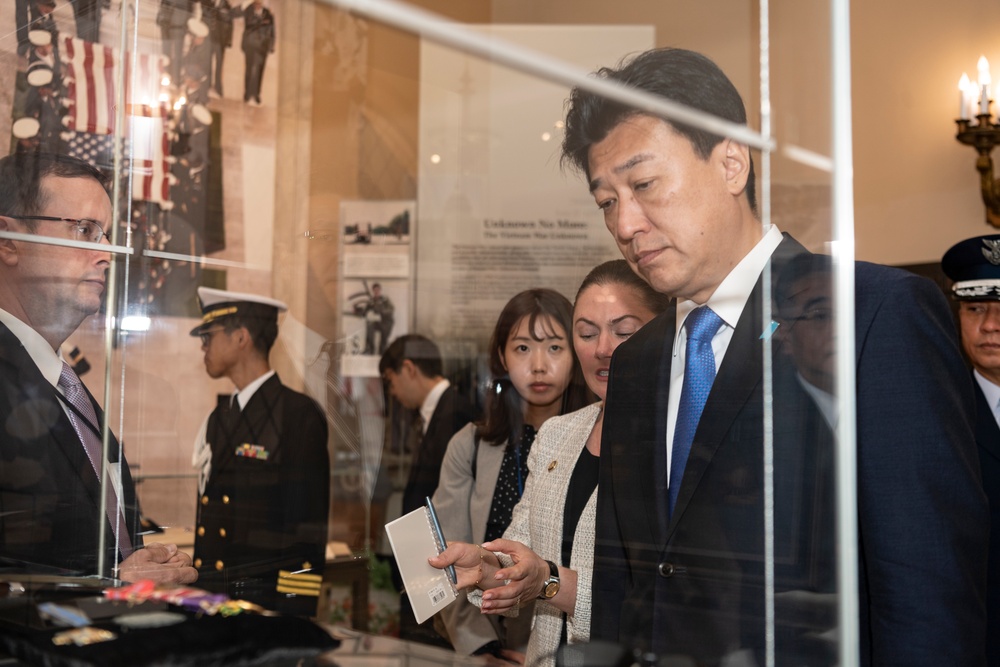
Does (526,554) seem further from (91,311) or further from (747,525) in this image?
(91,311)

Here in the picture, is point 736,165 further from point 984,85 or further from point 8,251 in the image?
point 984,85

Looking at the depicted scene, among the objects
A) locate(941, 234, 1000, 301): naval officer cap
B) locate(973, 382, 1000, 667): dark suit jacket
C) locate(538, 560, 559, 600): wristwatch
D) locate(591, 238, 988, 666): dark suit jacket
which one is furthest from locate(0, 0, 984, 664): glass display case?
locate(941, 234, 1000, 301): naval officer cap

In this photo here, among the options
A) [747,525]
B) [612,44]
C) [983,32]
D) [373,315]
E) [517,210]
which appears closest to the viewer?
[747,525]

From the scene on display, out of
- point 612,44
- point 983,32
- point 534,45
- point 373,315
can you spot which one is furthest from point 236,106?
point 983,32

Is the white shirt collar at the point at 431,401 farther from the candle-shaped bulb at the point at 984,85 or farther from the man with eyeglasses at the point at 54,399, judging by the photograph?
the candle-shaped bulb at the point at 984,85

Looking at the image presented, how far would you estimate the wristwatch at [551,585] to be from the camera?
135 centimetres

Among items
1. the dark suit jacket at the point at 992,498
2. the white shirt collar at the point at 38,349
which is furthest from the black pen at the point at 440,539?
the dark suit jacket at the point at 992,498

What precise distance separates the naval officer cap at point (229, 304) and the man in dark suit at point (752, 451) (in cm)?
64

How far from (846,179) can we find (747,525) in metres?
0.46

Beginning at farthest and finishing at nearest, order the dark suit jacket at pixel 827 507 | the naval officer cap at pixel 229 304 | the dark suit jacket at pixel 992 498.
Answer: the dark suit jacket at pixel 992 498
the naval officer cap at pixel 229 304
the dark suit jacket at pixel 827 507

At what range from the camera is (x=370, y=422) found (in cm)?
161

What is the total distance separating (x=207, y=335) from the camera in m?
1.54

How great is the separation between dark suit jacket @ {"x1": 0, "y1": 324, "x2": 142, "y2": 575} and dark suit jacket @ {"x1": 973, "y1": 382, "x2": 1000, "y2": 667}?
1926 millimetres

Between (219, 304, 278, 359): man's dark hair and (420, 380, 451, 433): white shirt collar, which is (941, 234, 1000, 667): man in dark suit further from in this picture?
(219, 304, 278, 359): man's dark hair
